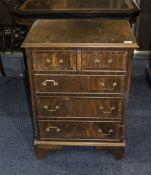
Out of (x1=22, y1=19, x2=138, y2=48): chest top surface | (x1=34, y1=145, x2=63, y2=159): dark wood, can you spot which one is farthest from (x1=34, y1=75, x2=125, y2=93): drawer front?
(x1=34, y1=145, x2=63, y2=159): dark wood

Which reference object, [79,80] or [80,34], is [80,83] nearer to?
[79,80]

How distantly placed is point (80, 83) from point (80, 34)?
28 centimetres

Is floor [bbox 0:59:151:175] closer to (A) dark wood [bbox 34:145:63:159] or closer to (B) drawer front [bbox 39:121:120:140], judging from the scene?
(A) dark wood [bbox 34:145:63:159]

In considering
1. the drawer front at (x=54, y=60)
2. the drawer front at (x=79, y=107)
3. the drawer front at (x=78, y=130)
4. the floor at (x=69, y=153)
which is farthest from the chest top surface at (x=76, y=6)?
the floor at (x=69, y=153)

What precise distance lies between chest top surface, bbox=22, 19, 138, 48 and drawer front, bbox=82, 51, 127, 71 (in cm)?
5

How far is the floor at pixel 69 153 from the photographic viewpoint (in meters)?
1.80

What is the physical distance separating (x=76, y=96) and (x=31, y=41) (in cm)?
41

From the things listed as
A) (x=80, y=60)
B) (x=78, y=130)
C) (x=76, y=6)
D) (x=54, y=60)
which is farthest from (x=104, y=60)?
(x=76, y=6)

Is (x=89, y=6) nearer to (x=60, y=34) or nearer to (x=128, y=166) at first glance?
(x=60, y=34)

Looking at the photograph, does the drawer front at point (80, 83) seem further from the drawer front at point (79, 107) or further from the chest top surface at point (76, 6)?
the chest top surface at point (76, 6)

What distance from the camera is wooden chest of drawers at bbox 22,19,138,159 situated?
58.9 inches

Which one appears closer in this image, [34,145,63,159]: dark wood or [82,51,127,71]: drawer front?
[82,51,127,71]: drawer front

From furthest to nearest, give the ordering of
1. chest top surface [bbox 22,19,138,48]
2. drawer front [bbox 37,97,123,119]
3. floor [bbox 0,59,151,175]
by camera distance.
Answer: floor [bbox 0,59,151,175] → drawer front [bbox 37,97,123,119] → chest top surface [bbox 22,19,138,48]

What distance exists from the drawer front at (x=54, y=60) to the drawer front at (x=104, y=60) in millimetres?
65
